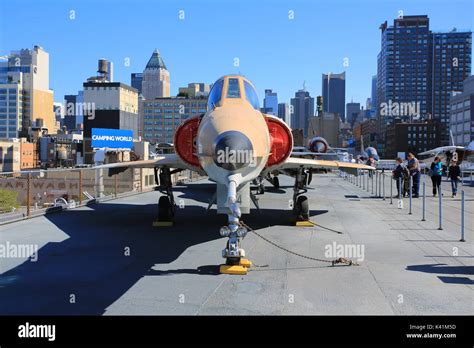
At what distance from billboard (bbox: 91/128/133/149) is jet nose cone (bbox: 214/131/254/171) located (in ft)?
151

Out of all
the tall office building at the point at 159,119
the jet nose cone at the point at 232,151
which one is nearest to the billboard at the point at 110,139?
the jet nose cone at the point at 232,151

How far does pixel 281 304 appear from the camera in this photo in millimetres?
5848

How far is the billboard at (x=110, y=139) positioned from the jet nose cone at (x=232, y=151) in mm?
45926

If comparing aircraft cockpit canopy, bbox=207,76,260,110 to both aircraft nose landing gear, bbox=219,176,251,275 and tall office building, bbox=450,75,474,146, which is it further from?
tall office building, bbox=450,75,474,146

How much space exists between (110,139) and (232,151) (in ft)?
161

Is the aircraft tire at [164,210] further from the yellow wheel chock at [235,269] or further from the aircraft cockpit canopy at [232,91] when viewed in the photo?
the yellow wheel chock at [235,269]

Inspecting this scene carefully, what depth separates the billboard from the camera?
51.3 m

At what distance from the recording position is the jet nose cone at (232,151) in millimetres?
6922

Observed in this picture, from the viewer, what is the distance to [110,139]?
175ft

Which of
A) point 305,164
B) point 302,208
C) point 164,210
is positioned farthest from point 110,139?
point 305,164

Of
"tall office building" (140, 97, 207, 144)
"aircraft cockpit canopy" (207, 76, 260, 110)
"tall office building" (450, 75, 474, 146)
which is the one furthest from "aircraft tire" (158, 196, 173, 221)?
"tall office building" (140, 97, 207, 144)

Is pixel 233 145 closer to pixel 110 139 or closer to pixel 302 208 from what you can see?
pixel 302 208

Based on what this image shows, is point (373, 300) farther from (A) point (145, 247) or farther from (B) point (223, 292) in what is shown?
(A) point (145, 247)
